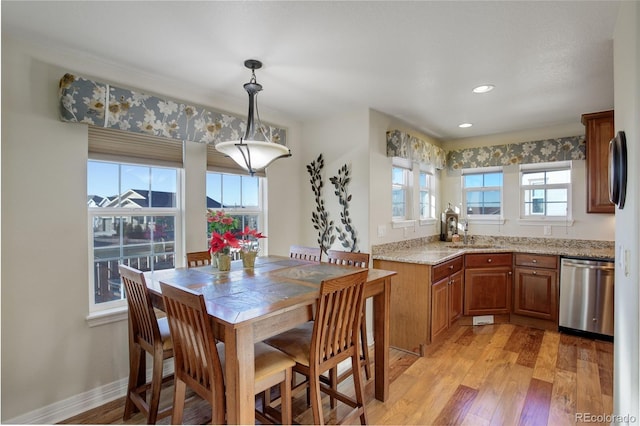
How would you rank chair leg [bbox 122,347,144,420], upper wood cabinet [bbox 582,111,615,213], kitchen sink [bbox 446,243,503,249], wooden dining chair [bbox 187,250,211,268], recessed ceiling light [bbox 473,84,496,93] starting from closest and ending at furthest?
chair leg [bbox 122,347,144,420]
wooden dining chair [bbox 187,250,211,268]
recessed ceiling light [bbox 473,84,496,93]
upper wood cabinet [bbox 582,111,615,213]
kitchen sink [bbox 446,243,503,249]

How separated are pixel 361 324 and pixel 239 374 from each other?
132 cm

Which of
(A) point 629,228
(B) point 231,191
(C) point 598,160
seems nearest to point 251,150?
(B) point 231,191

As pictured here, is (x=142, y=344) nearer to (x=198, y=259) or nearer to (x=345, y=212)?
(x=198, y=259)

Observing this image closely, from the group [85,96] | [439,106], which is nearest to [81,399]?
[85,96]

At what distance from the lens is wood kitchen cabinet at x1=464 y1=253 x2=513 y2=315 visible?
3.67 metres

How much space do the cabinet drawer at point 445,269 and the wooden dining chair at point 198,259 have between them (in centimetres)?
202

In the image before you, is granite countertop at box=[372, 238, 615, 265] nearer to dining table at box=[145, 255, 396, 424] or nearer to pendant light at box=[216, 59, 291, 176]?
dining table at box=[145, 255, 396, 424]

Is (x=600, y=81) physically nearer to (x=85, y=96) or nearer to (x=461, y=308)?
(x=461, y=308)

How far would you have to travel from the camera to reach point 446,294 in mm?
3299

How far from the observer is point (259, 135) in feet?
10.6

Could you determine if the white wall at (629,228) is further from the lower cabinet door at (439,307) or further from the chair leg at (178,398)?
the chair leg at (178,398)

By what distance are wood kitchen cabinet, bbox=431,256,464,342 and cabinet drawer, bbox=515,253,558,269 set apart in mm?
704

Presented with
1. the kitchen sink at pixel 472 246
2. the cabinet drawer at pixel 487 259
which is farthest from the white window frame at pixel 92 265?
the kitchen sink at pixel 472 246

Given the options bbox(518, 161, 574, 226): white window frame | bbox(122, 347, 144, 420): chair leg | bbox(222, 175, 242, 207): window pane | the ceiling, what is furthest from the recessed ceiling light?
bbox(122, 347, 144, 420): chair leg
